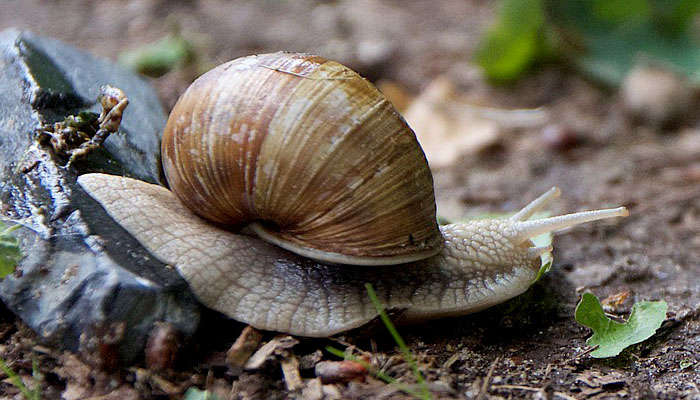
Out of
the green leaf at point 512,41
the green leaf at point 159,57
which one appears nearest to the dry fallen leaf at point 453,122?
the green leaf at point 512,41

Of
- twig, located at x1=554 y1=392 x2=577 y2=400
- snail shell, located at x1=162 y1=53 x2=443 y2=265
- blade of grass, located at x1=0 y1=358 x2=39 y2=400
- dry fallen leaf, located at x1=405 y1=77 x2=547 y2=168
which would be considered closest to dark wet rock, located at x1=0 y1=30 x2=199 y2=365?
blade of grass, located at x1=0 y1=358 x2=39 y2=400

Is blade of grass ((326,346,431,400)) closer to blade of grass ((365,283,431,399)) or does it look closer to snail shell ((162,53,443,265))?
blade of grass ((365,283,431,399))

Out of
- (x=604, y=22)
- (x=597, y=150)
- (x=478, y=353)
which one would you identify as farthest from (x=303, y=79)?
(x=604, y=22)

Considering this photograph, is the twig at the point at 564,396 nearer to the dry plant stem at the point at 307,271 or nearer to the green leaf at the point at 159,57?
Result: the dry plant stem at the point at 307,271

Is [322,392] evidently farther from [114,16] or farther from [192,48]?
[114,16]

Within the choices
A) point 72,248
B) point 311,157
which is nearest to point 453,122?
point 311,157

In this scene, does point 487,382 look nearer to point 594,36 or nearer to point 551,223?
point 551,223
